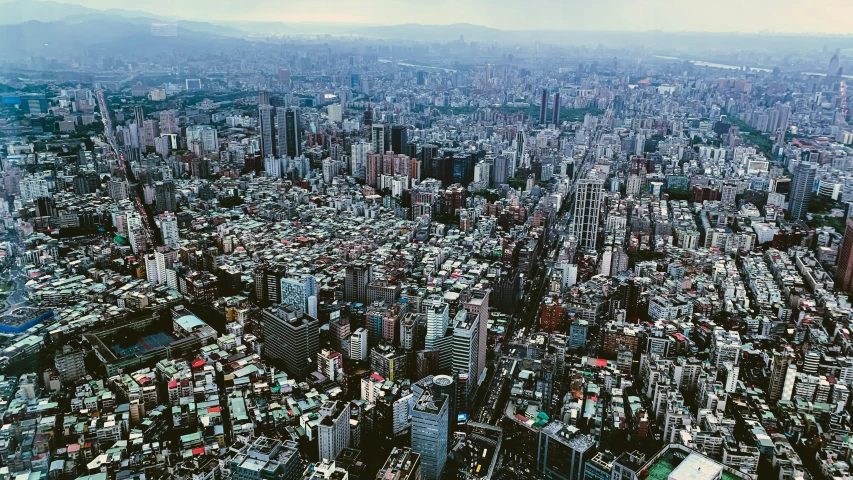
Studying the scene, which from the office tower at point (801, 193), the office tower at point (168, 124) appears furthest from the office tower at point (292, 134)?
the office tower at point (801, 193)

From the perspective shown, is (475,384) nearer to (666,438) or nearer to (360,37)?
(666,438)

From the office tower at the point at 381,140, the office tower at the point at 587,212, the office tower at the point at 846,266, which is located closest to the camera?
the office tower at the point at 846,266

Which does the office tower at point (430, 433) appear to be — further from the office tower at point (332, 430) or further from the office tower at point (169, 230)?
the office tower at point (169, 230)

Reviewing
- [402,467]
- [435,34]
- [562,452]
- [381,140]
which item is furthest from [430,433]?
[435,34]

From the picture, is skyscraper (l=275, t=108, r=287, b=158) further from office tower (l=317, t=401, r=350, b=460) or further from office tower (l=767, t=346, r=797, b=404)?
office tower (l=767, t=346, r=797, b=404)

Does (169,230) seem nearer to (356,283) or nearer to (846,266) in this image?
(356,283)
